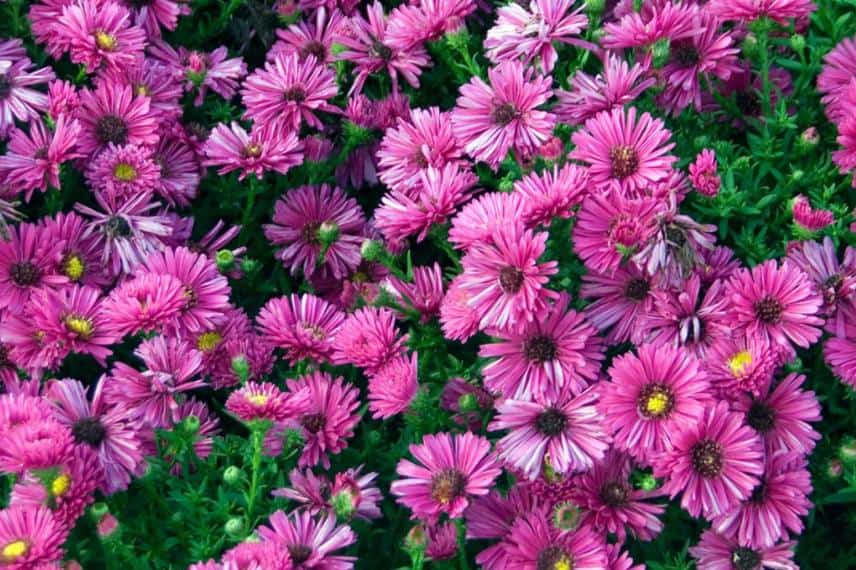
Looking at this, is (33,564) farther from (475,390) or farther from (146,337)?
(475,390)

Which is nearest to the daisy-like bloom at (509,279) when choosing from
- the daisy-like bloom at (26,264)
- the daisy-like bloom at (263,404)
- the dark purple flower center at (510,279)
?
the dark purple flower center at (510,279)

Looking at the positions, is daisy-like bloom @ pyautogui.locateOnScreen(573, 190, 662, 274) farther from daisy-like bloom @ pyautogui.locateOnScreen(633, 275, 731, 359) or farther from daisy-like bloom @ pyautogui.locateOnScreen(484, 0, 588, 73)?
daisy-like bloom @ pyautogui.locateOnScreen(484, 0, 588, 73)

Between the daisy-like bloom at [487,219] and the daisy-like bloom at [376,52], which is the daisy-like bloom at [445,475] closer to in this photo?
the daisy-like bloom at [487,219]

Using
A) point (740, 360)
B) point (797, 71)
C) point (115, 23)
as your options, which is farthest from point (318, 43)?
point (740, 360)

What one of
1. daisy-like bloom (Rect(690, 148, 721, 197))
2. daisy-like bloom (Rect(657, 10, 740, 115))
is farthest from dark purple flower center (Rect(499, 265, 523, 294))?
daisy-like bloom (Rect(657, 10, 740, 115))

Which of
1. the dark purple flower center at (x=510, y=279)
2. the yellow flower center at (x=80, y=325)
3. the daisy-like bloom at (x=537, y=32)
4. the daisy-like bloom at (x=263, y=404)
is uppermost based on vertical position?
the daisy-like bloom at (x=537, y=32)
